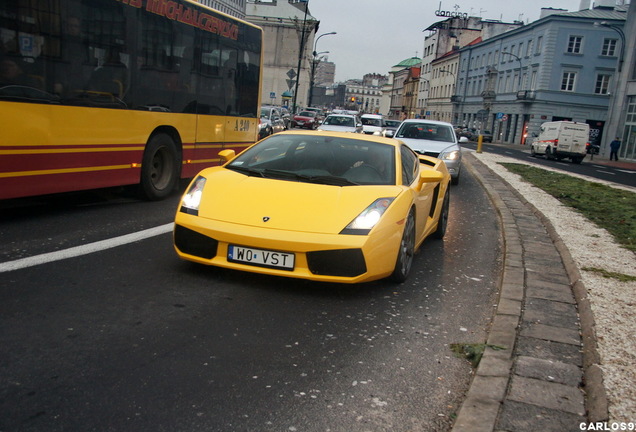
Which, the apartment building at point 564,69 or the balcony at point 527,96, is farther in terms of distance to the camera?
the balcony at point 527,96

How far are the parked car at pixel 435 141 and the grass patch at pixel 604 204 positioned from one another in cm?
223

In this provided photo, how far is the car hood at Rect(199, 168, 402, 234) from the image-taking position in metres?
4.79

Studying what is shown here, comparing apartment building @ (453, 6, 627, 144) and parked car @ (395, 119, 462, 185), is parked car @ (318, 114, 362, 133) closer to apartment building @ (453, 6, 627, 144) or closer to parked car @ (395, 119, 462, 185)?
parked car @ (395, 119, 462, 185)

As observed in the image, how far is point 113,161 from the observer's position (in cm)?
814

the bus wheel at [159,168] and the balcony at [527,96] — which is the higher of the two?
the balcony at [527,96]

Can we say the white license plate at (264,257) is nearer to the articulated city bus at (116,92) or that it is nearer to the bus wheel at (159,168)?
the articulated city bus at (116,92)

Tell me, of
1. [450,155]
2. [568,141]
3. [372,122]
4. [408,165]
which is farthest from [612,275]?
[568,141]

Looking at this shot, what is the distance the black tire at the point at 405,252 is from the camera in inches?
208

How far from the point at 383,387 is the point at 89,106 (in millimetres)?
5740

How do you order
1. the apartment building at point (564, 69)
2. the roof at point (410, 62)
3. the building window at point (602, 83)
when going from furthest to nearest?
the roof at point (410, 62)
the building window at point (602, 83)
the apartment building at point (564, 69)

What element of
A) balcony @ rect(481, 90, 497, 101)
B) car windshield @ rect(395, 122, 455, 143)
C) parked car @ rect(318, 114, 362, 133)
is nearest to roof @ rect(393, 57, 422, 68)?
balcony @ rect(481, 90, 497, 101)

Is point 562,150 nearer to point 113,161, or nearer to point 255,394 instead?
point 113,161

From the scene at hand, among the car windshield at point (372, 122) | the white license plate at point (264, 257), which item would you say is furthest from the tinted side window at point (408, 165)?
the car windshield at point (372, 122)

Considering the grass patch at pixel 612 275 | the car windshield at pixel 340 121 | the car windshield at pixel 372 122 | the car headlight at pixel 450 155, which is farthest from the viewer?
the car windshield at pixel 372 122
